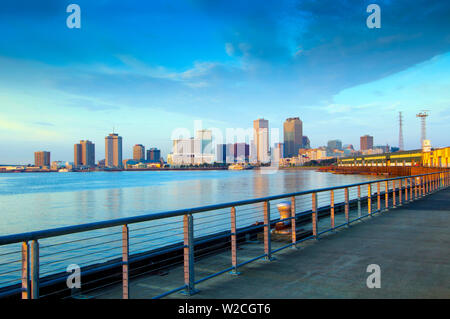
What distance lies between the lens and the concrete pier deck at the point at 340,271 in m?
4.82

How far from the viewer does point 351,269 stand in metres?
5.84

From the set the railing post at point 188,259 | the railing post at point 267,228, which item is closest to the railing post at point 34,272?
the railing post at point 188,259

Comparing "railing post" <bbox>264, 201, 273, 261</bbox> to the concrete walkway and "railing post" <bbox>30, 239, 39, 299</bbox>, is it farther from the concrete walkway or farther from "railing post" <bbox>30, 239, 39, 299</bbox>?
"railing post" <bbox>30, 239, 39, 299</bbox>

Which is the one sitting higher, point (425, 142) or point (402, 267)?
point (425, 142)

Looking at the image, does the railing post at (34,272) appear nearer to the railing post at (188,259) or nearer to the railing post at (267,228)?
the railing post at (188,259)

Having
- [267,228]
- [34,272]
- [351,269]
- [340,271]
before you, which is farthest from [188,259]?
[351,269]

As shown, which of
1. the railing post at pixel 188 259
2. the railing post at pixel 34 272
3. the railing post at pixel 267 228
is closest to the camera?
the railing post at pixel 34 272

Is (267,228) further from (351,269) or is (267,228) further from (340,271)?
(351,269)

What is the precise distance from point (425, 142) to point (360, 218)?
73.5 meters

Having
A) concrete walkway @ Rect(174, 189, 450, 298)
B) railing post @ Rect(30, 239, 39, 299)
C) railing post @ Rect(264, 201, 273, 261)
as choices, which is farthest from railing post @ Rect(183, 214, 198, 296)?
railing post @ Rect(264, 201, 273, 261)
